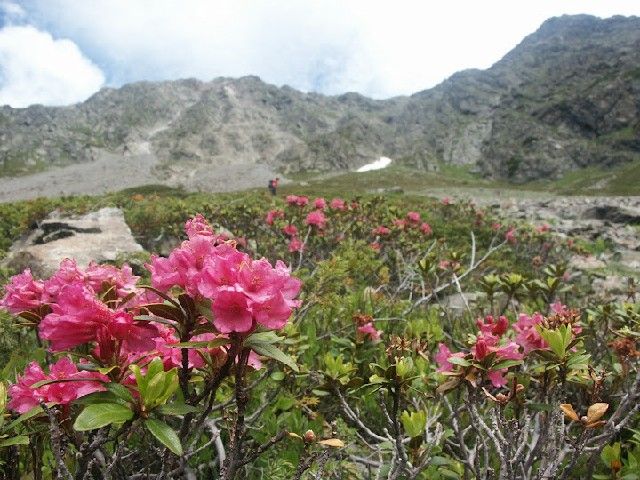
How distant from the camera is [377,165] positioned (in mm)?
138625

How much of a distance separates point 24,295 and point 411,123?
175337mm

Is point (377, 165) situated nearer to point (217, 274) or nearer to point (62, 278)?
point (62, 278)

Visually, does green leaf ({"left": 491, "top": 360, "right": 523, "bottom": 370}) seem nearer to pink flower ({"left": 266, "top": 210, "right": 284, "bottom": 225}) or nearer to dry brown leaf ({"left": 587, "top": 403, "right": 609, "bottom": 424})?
dry brown leaf ({"left": 587, "top": 403, "right": 609, "bottom": 424})

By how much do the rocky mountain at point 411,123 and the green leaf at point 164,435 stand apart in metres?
106

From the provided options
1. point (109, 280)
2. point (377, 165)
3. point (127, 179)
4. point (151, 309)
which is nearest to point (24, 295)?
point (109, 280)

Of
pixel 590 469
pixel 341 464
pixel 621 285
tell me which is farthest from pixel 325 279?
pixel 621 285

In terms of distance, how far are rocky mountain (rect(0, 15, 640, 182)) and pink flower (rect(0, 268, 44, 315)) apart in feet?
348

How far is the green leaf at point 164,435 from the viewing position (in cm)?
116

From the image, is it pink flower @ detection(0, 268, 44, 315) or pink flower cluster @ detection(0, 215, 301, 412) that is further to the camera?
pink flower @ detection(0, 268, 44, 315)

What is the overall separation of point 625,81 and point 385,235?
112008 millimetres

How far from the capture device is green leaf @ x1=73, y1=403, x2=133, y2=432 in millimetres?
1095

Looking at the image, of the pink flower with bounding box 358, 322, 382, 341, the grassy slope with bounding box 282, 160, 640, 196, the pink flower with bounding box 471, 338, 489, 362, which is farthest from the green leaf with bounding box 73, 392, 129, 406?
the grassy slope with bounding box 282, 160, 640, 196

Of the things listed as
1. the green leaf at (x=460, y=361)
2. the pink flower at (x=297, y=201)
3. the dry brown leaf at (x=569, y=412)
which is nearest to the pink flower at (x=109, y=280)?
the green leaf at (x=460, y=361)

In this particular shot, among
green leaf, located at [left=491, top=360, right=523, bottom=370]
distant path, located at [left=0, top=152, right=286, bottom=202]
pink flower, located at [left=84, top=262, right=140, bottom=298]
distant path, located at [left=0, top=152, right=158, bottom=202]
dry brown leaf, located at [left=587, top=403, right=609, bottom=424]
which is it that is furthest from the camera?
distant path, located at [left=0, top=152, right=286, bottom=202]
